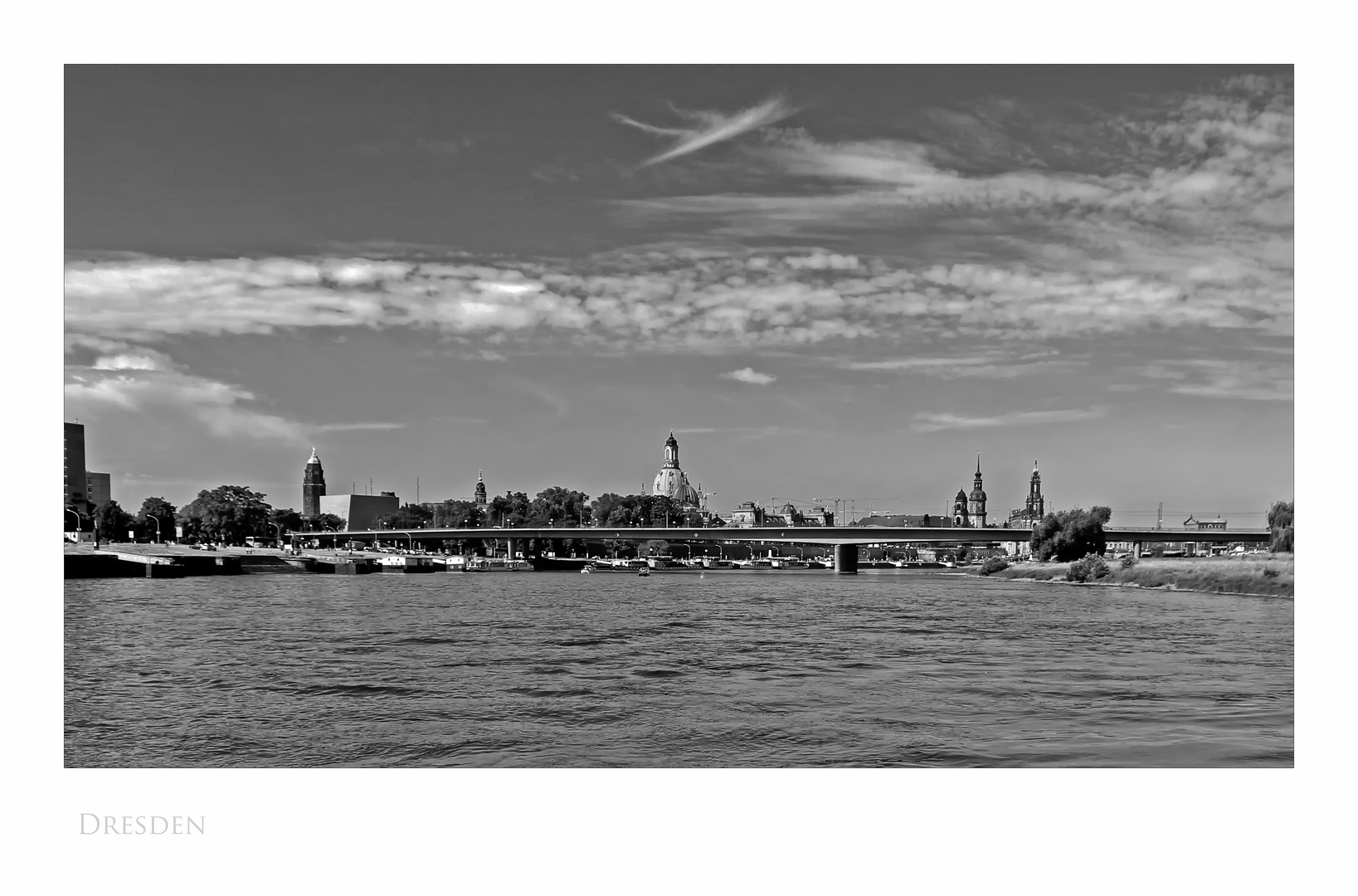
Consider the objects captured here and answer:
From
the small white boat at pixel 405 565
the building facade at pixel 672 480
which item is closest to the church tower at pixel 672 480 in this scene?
the building facade at pixel 672 480

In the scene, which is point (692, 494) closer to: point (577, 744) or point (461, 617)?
point (461, 617)

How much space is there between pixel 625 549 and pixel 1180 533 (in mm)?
77175

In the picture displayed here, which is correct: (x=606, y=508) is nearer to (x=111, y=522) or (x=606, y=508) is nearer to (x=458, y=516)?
(x=458, y=516)

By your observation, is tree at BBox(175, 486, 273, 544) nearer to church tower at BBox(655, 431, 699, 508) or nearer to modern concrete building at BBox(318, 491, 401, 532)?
modern concrete building at BBox(318, 491, 401, 532)

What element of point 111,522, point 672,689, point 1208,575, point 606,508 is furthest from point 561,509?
point 672,689

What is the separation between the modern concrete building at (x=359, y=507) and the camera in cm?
14788

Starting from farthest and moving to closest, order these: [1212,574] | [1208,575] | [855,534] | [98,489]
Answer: [855,534] < [98,489] < [1208,575] < [1212,574]

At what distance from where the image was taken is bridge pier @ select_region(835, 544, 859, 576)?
96250 millimetres

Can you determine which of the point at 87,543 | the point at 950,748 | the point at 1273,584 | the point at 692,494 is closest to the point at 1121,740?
the point at 950,748

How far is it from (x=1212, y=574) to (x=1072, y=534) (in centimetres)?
2140

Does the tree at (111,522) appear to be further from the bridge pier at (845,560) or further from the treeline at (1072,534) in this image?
the treeline at (1072,534)

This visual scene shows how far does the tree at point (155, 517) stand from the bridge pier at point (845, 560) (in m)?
52.5

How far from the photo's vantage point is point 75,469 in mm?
39094

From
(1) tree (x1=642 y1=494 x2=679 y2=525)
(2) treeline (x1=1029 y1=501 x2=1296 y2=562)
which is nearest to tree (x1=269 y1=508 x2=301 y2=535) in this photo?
(1) tree (x1=642 y1=494 x2=679 y2=525)
